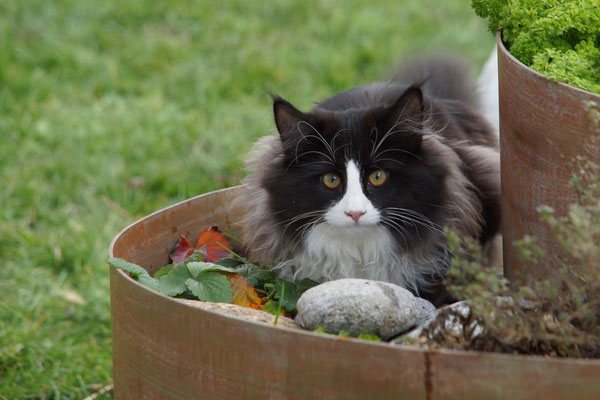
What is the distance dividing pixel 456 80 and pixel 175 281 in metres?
1.54

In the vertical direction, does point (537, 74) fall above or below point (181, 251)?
above

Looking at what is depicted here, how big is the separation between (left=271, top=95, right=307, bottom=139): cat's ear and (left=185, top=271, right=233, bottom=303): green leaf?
41cm

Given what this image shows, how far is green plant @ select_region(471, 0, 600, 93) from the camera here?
6.47ft

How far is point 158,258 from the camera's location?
2416 mm

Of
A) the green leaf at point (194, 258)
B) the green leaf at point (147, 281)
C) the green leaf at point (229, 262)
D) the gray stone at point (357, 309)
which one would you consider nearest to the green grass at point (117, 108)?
the green leaf at point (229, 262)

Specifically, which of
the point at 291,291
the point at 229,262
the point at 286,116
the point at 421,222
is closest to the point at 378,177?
the point at 421,222

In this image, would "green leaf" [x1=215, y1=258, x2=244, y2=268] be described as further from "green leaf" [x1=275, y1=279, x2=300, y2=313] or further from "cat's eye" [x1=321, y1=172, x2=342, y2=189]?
"cat's eye" [x1=321, y1=172, x2=342, y2=189]

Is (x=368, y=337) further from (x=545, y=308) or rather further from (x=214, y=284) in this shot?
(x=214, y=284)

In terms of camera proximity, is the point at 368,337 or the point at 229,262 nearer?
the point at 368,337

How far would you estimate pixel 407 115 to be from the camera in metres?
2.12

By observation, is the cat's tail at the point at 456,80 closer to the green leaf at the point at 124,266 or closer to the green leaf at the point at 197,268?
the green leaf at the point at 197,268

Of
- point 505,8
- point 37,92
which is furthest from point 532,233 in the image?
point 37,92

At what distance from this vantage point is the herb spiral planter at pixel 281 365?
141 cm

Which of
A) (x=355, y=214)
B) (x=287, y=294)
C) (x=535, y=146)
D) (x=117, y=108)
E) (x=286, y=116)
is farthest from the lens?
(x=117, y=108)
